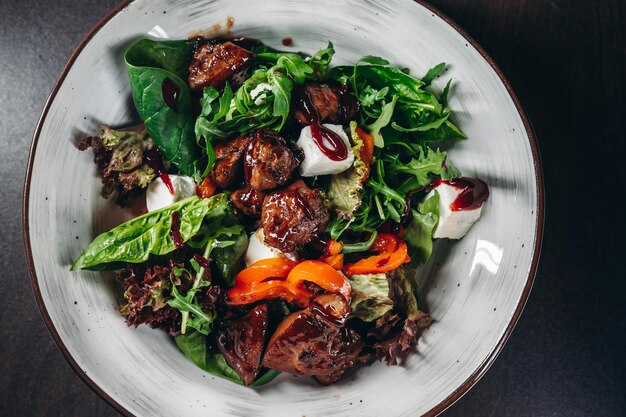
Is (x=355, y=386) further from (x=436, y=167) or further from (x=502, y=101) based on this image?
(x=502, y=101)

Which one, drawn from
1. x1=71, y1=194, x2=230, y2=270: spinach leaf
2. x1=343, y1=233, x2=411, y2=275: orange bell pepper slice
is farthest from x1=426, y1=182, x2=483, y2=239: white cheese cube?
x1=71, y1=194, x2=230, y2=270: spinach leaf

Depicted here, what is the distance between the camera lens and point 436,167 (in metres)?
2.39

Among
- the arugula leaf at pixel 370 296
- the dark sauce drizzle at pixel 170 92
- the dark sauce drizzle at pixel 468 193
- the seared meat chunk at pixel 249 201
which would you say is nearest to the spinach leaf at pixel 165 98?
the dark sauce drizzle at pixel 170 92

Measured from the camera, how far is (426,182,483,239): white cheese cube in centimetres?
242

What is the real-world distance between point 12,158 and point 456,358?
2.46 m

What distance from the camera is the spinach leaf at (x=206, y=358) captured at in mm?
2488

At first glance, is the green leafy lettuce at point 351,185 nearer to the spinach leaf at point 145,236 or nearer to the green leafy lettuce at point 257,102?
the green leafy lettuce at point 257,102

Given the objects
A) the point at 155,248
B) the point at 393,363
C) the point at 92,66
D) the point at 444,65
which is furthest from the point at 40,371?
the point at 444,65

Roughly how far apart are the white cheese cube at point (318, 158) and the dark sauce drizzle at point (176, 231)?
1.95ft

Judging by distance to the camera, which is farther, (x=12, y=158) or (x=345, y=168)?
(x=12, y=158)

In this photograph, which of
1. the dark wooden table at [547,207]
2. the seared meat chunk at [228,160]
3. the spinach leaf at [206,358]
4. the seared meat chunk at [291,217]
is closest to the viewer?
the seared meat chunk at [291,217]

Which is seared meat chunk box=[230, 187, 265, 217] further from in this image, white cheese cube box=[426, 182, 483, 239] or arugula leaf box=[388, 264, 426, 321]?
white cheese cube box=[426, 182, 483, 239]

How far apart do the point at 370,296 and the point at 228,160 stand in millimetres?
862

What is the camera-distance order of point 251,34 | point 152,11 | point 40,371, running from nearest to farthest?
point 152,11, point 251,34, point 40,371
